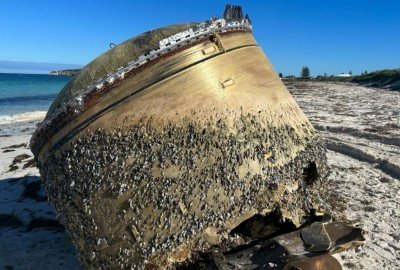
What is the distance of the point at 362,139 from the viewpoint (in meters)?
9.48

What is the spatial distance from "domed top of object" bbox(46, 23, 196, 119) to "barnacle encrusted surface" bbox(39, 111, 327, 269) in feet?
1.47

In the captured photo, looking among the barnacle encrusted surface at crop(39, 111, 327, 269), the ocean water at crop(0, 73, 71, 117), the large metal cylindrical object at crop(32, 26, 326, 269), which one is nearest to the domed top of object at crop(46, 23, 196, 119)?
the large metal cylindrical object at crop(32, 26, 326, 269)

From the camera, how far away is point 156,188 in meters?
3.19

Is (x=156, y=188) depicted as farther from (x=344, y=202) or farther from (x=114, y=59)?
(x=344, y=202)

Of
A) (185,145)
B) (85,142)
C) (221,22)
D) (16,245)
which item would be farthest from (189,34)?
(16,245)

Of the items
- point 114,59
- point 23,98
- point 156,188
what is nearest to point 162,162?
point 156,188

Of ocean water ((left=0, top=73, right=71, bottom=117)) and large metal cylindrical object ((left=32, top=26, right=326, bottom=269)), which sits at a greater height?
large metal cylindrical object ((left=32, top=26, right=326, bottom=269))

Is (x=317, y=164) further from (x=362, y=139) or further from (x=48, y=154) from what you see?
(x=362, y=139)

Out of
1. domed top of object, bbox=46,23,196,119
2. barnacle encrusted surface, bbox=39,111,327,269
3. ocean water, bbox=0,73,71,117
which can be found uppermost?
domed top of object, bbox=46,23,196,119

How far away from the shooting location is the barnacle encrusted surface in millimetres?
3193

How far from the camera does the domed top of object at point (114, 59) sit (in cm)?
337

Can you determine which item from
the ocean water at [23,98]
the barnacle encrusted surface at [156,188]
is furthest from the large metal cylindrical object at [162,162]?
the ocean water at [23,98]

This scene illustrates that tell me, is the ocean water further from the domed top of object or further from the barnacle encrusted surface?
the barnacle encrusted surface

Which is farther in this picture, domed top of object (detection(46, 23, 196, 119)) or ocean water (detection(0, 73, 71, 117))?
ocean water (detection(0, 73, 71, 117))
